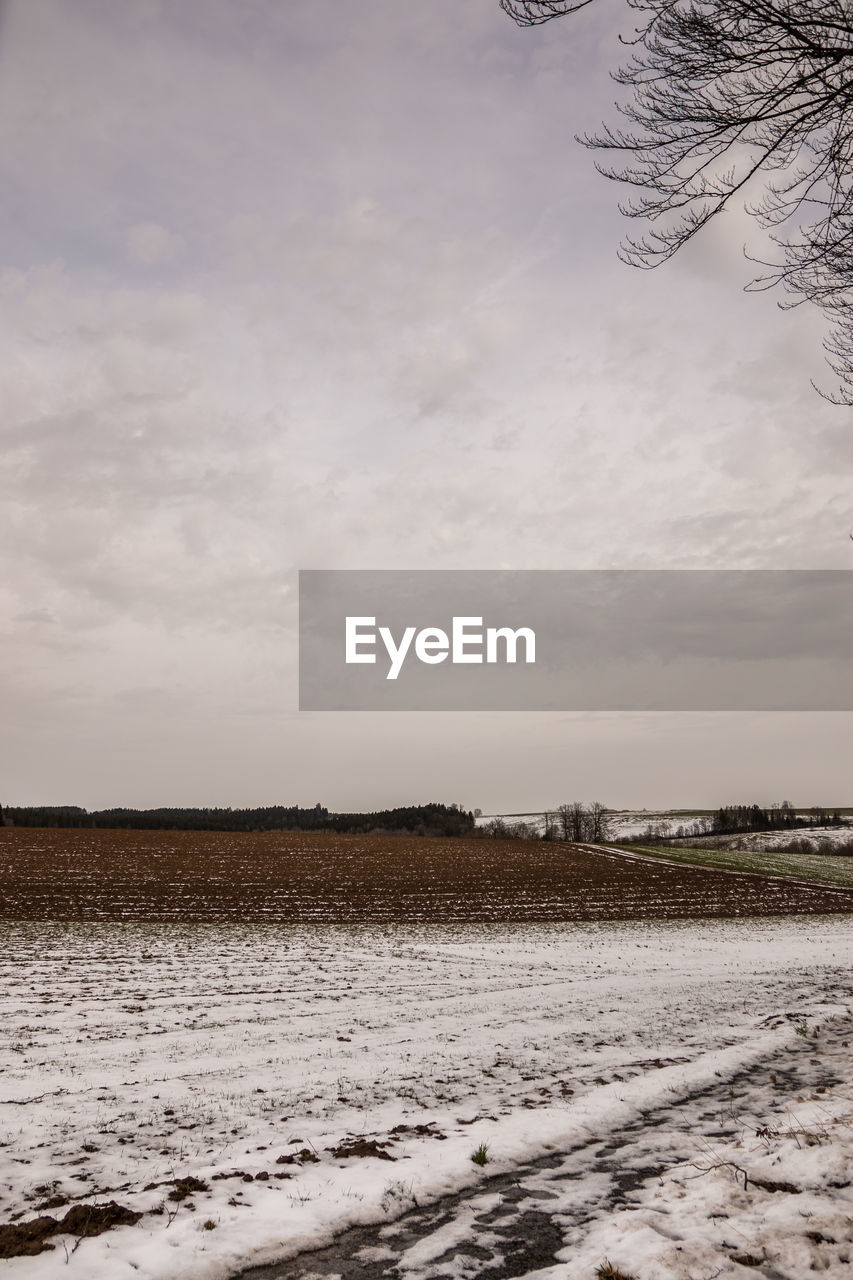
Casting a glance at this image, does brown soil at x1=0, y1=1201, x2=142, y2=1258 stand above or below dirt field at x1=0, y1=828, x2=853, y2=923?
above

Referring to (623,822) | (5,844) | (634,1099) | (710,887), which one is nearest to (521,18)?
(634,1099)

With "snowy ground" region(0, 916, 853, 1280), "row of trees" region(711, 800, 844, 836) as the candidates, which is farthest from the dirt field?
"row of trees" region(711, 800, 844, 836)

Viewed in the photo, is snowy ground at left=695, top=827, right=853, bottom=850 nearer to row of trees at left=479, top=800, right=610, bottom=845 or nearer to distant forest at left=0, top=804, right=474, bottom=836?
row of trees at left=479, top=800, right=610, bottom=845

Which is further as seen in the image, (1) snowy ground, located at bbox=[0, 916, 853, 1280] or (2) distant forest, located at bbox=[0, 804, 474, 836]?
(2) distant forest, located at bbox=[0, 804, 474, 836]

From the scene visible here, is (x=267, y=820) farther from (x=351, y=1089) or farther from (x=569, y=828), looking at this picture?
(x=351, y=1089)

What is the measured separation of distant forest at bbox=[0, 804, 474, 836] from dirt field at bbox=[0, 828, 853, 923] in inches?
2403

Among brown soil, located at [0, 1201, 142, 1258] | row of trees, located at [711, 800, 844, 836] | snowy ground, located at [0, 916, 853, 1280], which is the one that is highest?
brown soil, located at [0, 1201, 142, 1258]

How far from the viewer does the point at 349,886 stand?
3244cm

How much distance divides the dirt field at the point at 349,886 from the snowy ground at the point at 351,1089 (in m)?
9.69

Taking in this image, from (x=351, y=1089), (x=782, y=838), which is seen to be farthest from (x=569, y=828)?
(x=351, y=1089)

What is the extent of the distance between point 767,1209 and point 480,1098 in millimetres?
3265

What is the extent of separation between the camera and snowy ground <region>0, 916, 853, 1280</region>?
4.04 m

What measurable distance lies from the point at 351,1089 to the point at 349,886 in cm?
2667

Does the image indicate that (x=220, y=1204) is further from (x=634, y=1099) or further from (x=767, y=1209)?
(x=634, y=1099)
